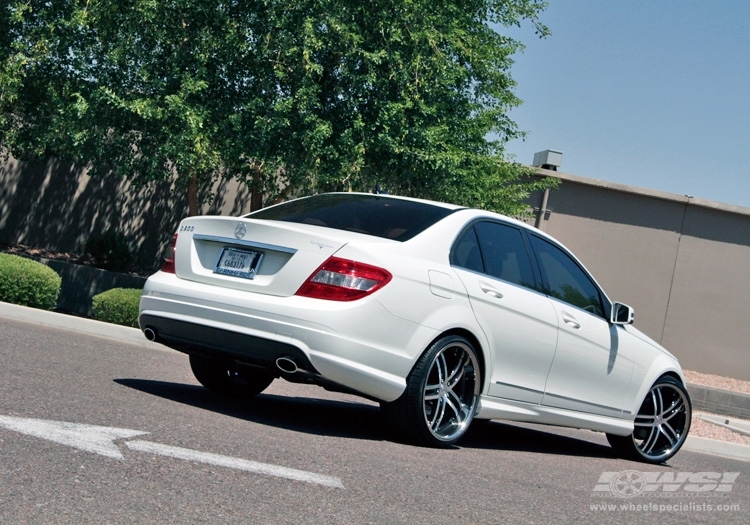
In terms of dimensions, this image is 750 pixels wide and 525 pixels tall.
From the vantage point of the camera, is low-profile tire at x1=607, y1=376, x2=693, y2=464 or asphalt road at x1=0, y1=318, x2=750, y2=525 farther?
low-profile tire at x1=607, y1=376, x2=693, y2=464

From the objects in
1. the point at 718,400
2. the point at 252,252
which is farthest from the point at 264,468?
the point at 718,400

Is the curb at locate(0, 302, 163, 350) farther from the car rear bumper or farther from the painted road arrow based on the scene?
the painted road arrow

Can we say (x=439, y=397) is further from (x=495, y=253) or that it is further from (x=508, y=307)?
(x=495, y=253)

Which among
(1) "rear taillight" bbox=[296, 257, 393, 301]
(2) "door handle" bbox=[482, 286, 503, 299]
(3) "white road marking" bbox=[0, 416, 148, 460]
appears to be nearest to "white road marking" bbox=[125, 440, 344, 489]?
(3) "white road marking" bbox=[0, 416, 148, 460]

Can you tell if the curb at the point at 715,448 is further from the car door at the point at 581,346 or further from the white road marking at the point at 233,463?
the white road marking at the point at 233,463

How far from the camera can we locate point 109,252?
65.9ft

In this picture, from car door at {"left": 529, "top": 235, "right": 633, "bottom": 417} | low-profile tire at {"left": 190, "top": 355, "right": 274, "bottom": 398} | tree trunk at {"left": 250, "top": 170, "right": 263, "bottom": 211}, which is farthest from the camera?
tree trunk at {"left": 250, "top": 170, "right": 263, "bottom": 211}

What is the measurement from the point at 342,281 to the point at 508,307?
1.43m

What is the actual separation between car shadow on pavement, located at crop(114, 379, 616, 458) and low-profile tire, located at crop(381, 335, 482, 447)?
301 mm

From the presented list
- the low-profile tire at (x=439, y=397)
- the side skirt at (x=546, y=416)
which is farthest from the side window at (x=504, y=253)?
the side skirt at (x=546, y=416)

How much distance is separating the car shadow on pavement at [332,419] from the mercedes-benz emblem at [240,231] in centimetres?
115

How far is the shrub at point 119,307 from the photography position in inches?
511

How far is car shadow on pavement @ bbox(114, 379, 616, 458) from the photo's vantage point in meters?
6.79

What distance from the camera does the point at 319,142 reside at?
571 inches
